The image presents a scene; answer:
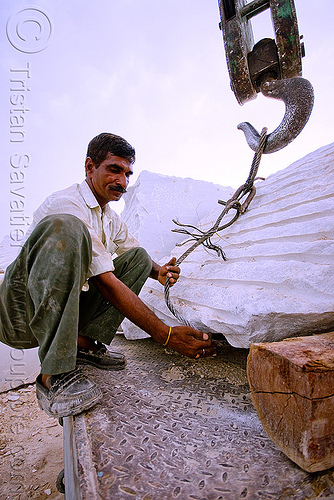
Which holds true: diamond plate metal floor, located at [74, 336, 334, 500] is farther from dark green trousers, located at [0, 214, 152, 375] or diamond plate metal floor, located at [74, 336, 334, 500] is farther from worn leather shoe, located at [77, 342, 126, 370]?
dark green trousers, located at [0, 214, 152, 375]

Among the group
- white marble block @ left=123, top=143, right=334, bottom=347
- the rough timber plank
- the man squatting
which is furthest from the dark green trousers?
the rough timber plank

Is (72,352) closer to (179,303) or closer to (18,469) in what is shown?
(179,303)

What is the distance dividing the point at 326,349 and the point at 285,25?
153 centimetres

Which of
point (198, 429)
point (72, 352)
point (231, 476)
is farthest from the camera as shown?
point (72, 352)

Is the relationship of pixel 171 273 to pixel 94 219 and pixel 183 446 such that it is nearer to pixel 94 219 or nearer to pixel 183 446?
pixel 94 219

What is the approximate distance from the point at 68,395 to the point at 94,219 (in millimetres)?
862

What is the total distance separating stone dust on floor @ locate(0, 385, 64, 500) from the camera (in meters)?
1.15

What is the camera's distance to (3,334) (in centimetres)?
121

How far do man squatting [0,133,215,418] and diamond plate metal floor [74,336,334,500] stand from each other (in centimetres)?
13

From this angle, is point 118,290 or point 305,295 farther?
point 118,290

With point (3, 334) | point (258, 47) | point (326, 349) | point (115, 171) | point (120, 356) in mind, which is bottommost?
point (120, 356)

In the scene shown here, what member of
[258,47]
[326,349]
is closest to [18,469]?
[326,349]

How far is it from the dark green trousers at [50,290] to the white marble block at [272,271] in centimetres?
52

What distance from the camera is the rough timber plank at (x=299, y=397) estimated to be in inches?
21.7
